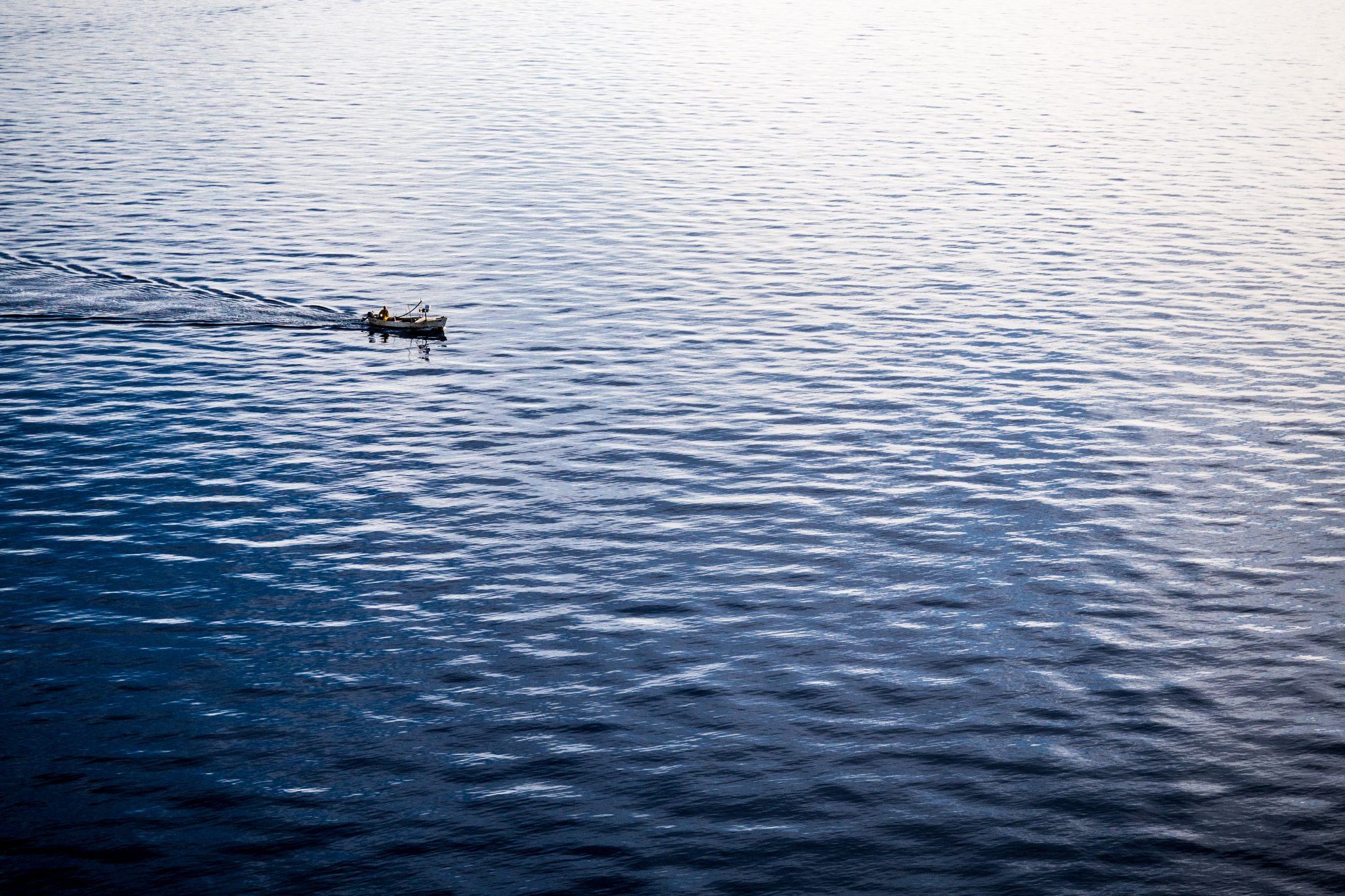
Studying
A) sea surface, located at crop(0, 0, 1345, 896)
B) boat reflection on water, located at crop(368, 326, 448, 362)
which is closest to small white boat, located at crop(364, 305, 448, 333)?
boat reflection on water, located at crop(368, 326, 448, 362)

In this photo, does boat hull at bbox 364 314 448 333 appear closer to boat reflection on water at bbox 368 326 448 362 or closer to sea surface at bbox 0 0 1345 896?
boat reflection on water at bbox 368 326 448 362

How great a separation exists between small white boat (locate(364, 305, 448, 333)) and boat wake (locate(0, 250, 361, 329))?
1917 millimetres

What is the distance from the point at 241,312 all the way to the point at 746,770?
4496 centimetres

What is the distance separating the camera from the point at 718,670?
130 ft

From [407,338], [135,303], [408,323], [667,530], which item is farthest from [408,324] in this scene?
[667,530]

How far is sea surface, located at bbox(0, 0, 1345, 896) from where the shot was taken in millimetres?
33031

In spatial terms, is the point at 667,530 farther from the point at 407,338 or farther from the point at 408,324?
the point at 407,338

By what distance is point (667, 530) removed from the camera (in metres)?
48.2

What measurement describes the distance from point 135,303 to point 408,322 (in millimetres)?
15399

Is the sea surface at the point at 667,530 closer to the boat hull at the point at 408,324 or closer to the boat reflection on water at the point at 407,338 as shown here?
the boat reflection on water at the point at 407,338

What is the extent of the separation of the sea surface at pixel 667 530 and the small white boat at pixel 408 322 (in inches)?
33.0

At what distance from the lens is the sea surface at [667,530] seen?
108ft

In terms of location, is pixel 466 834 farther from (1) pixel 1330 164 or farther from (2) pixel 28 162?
(1) pixel 1330 164

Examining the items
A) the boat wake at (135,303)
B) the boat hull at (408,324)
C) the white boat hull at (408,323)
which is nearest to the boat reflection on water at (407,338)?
the boat hull at (408,324)
